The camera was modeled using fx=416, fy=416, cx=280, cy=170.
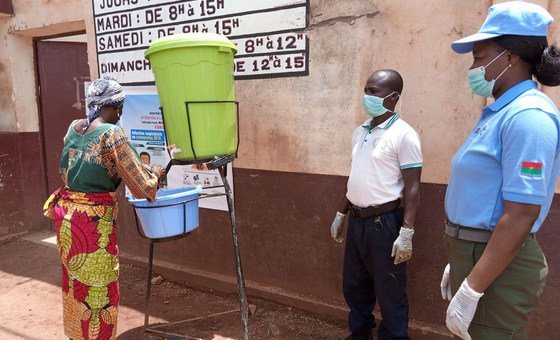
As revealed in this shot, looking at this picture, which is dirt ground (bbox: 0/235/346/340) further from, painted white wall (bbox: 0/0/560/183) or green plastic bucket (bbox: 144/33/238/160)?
green plastic bucket (bbox: 144/33/238/160)

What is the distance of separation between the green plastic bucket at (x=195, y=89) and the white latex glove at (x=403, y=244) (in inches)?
42.7

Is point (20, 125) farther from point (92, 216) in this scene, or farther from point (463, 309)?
point (463, 309)

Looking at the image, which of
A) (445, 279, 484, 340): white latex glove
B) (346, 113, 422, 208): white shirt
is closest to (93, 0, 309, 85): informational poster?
(346, 113, 422, 208): white shirt

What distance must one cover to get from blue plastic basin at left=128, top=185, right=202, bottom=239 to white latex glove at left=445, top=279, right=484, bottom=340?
1.55m

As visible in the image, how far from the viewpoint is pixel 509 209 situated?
53.7 inches

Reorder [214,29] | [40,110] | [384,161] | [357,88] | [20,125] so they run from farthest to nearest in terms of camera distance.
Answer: [40,110] → [20,125] → [214,29] → [357,88] → [384,161]

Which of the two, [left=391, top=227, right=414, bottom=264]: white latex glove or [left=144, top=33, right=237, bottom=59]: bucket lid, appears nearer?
[left=144, top=33, right=237, bottom=59]: bucket lid

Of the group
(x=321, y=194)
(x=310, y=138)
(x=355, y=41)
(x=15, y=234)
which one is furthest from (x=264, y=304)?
(x=15, y=234)

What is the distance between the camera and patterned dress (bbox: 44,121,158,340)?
2.23m

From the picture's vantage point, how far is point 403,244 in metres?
2.32

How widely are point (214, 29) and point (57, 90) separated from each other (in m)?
3.05

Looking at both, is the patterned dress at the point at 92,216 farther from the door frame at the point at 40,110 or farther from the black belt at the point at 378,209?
the door frame at the point at 40,110

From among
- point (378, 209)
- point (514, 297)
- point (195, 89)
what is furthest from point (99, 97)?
point (514, 297)

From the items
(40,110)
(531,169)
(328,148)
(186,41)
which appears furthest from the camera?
(40,110)
